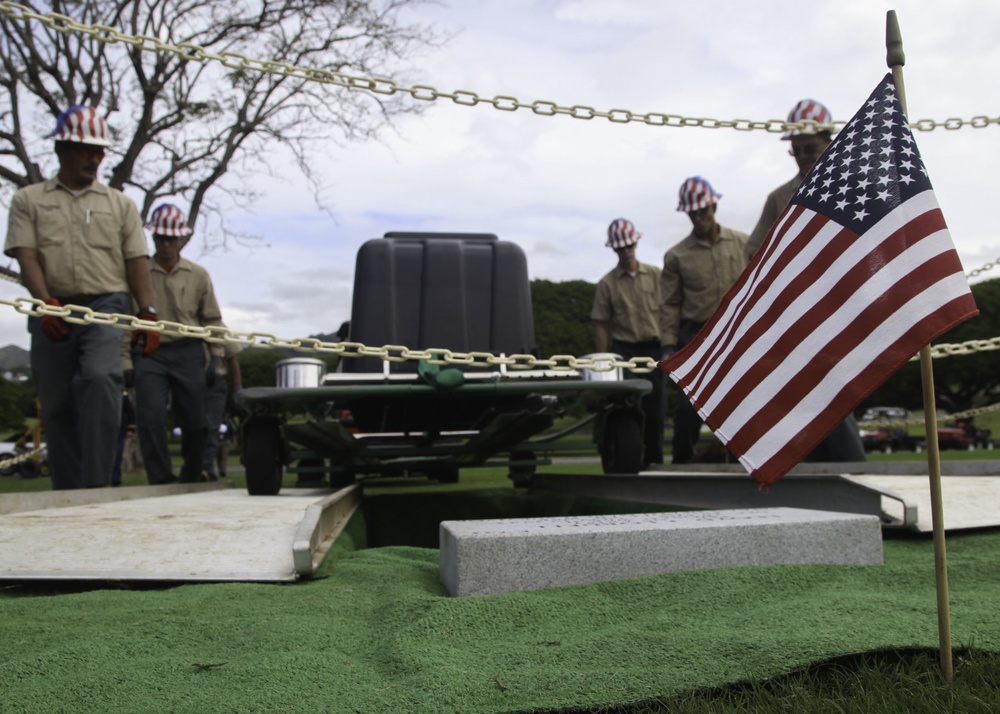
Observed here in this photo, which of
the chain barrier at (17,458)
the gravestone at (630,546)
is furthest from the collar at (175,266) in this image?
the gravestone at (630,546)

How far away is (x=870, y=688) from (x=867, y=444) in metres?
26.4

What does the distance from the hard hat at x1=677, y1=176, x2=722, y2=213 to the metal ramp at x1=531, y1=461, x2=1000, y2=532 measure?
7.92ft

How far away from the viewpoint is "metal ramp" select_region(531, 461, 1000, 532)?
3.04m

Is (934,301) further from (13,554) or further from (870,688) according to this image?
(13,554)

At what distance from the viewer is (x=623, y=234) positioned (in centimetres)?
778

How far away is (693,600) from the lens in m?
2.29

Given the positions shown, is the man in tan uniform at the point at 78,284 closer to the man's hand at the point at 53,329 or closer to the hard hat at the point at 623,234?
the man's hand at the point at 53,329

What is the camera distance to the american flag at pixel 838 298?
1840 millimetres

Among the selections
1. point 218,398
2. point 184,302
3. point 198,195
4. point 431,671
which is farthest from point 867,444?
point 431,671

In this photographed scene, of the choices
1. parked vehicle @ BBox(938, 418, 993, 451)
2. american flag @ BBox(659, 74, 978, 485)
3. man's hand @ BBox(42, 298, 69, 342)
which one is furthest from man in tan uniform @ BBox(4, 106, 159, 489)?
parked vehicle @ BBox(938, 418, 993, 451)

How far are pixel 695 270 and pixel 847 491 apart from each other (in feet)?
12.3

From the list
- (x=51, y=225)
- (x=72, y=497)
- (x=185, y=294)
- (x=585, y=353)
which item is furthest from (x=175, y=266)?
(x=585, y=353)

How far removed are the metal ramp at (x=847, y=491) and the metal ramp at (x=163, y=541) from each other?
1.44 m

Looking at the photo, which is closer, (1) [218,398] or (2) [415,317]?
(2) [415,317]
